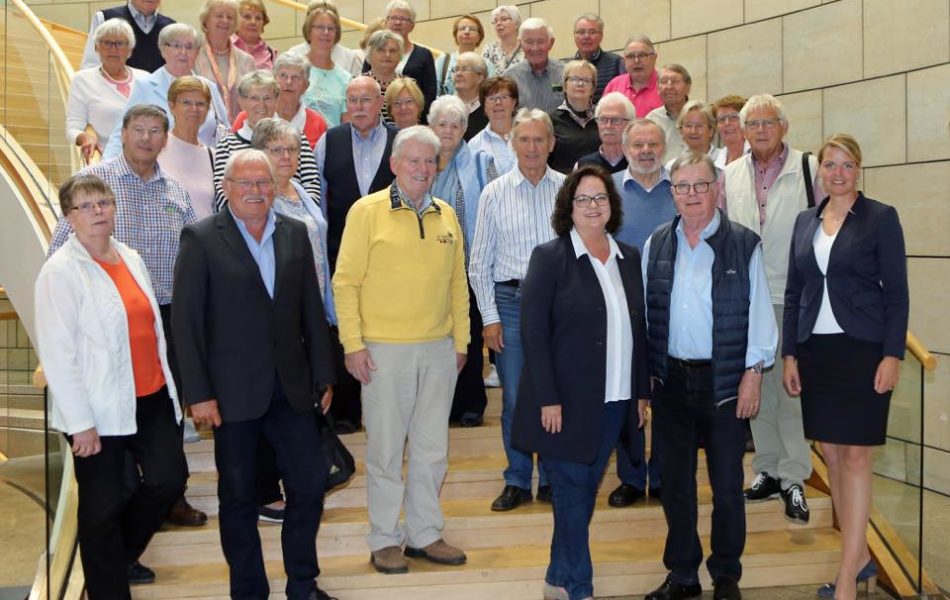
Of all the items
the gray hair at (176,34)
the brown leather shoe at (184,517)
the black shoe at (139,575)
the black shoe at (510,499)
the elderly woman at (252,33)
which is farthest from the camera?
the elderly woman at (252,33)

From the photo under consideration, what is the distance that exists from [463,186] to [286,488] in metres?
2.02

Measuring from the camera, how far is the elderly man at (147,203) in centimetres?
462

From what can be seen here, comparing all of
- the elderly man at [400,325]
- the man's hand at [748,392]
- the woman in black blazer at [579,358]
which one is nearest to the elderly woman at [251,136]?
the elderly man at [400,325]

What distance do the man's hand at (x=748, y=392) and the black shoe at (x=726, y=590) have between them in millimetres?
752

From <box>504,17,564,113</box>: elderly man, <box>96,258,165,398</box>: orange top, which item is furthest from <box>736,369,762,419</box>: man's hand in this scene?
<box>504,17,564,113</box>: elderly man

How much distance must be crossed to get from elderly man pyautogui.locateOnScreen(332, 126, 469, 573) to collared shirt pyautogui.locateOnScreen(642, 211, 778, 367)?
0.97m

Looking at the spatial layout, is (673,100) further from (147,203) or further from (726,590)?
(147,203)

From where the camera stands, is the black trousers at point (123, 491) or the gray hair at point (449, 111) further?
the gray hair at point (449, 111)

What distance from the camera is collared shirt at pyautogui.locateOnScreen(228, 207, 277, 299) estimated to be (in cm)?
415

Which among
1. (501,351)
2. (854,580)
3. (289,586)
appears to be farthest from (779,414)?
(289,586)

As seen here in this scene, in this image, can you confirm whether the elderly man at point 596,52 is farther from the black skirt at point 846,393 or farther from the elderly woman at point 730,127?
the black skirt at point 846,393

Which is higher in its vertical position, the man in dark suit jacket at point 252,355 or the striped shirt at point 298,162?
the striped shirt at point 298,162

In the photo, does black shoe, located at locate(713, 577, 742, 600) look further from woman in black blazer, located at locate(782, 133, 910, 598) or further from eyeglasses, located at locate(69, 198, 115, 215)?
eyeglasses, located at locate(69, 198, 115, 215)

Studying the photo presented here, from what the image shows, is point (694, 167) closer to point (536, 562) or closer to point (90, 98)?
point (536, 562)
